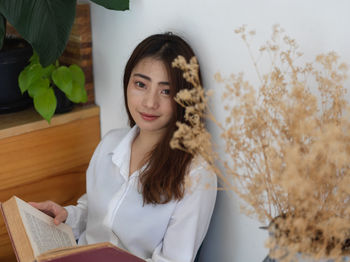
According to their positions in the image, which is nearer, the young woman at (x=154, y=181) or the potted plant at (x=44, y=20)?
the young woman at (x=154, y=181)

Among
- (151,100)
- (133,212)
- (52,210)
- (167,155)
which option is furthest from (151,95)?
(52,210)

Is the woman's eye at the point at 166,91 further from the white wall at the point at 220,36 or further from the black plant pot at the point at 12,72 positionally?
the black plant pot at the point at 12,72

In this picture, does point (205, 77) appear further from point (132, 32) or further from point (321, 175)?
point (321, 175)

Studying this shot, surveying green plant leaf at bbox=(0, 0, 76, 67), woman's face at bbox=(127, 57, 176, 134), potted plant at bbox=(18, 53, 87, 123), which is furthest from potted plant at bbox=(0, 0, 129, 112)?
woman's face at bbox=(127, 57, 176, 134)

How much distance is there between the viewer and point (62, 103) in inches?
59.9

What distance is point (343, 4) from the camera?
78 centimetres

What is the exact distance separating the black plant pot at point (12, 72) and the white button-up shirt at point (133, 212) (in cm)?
39

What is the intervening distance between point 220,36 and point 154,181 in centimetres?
39

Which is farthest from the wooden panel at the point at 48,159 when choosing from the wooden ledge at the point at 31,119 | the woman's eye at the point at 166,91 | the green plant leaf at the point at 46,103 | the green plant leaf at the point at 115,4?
the woman's eye at the point at 166,91

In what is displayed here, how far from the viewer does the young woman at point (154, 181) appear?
108cm

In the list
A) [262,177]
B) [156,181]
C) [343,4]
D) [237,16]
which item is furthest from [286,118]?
[156,181]

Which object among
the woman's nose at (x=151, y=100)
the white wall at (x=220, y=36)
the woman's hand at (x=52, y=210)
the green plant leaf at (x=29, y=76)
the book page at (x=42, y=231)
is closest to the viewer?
the white wall at (x=220, y=36)

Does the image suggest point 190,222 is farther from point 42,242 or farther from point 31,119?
point 31,119

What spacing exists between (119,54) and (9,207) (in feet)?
2.12
